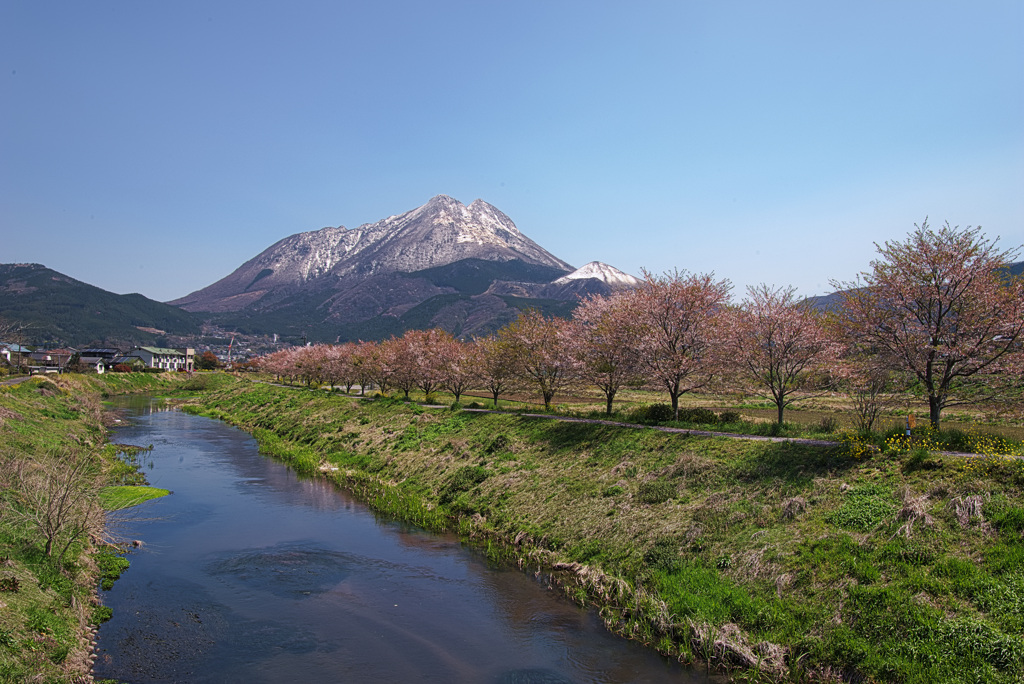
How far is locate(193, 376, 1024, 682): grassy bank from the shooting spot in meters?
14.0

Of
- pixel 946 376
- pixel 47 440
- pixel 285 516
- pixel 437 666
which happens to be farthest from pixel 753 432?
pixel 47 440

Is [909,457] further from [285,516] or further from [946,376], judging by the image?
[285,516]

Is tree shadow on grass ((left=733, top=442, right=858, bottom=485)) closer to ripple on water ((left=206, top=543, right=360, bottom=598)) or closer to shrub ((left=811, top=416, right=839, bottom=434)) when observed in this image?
shrub ((left=811, top=416, right=839, bottom=434))

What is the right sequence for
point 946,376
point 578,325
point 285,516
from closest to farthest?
1. point 946,376
2. point 285,516
3. point 578,325

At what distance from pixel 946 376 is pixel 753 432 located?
29.1 ft

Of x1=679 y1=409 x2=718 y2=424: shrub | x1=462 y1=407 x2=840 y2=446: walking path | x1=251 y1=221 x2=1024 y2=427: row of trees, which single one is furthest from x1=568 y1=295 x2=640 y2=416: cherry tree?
x1=679 y1=409 x2=718 y2=424: shrub

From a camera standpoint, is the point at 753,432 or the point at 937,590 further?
the point at 753,432

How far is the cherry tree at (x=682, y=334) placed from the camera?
3609 centimetres

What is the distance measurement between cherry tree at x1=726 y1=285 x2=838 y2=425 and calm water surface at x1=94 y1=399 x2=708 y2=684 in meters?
18.3

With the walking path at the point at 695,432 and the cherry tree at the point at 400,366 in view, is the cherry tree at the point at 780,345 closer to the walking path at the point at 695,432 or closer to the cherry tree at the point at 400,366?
the walking path at the point at 695,432

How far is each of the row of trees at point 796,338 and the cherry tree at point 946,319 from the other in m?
0.04

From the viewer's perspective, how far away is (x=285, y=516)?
31578 mm

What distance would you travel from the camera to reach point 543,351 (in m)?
49.6

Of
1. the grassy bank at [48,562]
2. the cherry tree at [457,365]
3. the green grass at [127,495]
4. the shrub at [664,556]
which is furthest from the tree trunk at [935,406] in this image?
the cherry tree at [457,365]
